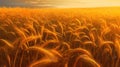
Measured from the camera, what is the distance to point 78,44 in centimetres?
306

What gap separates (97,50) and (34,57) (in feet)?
1.99

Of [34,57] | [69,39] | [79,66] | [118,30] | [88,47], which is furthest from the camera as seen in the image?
[118,30]

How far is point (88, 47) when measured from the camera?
2934 millimetres

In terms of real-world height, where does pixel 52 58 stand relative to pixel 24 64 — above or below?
above

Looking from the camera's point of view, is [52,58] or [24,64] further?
[24,64]

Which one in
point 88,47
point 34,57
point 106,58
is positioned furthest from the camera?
point 88,47

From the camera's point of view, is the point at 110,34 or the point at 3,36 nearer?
the point at 3,36

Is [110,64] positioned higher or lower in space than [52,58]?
lower

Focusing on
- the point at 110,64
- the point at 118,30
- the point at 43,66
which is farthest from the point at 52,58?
the point at 118,30

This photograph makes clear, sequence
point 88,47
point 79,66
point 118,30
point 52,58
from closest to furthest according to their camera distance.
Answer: point 52,58
point 79,66
point 88,47
point 118,30

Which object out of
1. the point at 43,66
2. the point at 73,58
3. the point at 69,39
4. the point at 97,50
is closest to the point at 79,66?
the point at 73,58

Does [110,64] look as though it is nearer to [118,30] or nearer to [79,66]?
[79,66]

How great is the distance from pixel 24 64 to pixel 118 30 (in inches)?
64.9

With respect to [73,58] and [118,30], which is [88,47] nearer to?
[73,58]
